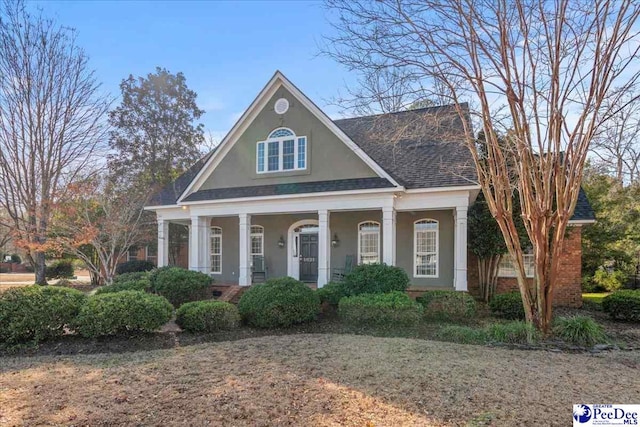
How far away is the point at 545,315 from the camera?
811cm

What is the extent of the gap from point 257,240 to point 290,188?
3.85m

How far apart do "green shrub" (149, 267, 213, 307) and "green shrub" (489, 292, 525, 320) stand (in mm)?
8639

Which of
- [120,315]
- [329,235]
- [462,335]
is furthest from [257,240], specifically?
[462,335]

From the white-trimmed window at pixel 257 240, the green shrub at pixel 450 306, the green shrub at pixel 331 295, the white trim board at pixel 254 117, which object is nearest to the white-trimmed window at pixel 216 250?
the white-trimmed window at pixel 257 240

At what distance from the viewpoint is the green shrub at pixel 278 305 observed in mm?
9188

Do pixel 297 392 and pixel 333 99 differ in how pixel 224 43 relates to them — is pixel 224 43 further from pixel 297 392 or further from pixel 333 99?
pixel 297 392

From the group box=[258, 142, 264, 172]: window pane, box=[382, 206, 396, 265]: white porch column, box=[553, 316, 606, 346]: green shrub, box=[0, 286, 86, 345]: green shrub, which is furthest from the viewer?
box=[258, 142, 264, 172]: window pane

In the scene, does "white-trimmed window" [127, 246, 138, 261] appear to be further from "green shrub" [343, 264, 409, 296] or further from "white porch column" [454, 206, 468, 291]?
"white porch column" [454, 206, 468, 291]

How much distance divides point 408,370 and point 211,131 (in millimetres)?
24050

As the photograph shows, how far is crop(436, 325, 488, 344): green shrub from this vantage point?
7941 mm

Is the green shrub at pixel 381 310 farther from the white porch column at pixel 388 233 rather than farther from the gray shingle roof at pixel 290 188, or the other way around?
the gray shingle roof at pixel 290 188

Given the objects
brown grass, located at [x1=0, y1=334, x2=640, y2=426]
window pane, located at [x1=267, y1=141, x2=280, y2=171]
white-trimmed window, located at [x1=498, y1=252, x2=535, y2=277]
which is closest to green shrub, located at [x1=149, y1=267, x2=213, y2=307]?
window pane, located at [x1=267, y1=141, x2=280, y2=171]

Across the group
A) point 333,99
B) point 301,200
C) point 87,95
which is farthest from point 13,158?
point 333,99

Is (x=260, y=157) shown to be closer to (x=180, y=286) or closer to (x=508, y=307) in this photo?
(x=180, y=286)
